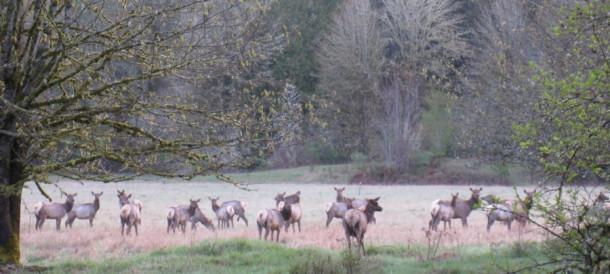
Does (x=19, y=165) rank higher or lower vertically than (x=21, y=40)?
lower

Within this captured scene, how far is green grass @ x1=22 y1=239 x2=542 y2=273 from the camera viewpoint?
10102 millimetres

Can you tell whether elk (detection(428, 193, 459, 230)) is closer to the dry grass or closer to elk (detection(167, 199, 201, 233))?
the dry grass

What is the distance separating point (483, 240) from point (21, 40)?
1018 centimetres

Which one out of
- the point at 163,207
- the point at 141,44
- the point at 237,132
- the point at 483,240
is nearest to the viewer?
the point at 141,44

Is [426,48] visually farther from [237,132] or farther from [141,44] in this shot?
[141,44]

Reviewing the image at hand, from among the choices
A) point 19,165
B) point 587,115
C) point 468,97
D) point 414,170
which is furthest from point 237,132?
point 414,170

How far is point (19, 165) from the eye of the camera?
9883mm

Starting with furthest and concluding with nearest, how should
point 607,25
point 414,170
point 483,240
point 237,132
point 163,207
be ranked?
point 414,170
point 163,207
point 483,240
point 237,132
point 607,25

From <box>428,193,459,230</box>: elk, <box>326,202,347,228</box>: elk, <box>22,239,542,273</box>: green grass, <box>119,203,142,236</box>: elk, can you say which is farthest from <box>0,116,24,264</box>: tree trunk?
<box>428,193,459,230</box>: elk

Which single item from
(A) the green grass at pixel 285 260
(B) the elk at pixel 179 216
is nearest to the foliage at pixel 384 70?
(B) the elk at pixel 179 216

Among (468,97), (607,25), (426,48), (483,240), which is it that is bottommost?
(483,240)

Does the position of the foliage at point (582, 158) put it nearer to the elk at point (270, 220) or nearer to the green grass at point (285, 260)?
the green grass at point (285, 260)

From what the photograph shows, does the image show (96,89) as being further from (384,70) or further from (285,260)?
(384,70)

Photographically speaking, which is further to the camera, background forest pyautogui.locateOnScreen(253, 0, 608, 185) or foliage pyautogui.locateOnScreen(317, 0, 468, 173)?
foliage pyautogui.locateOnScreen(317, 0, 468, 173)
